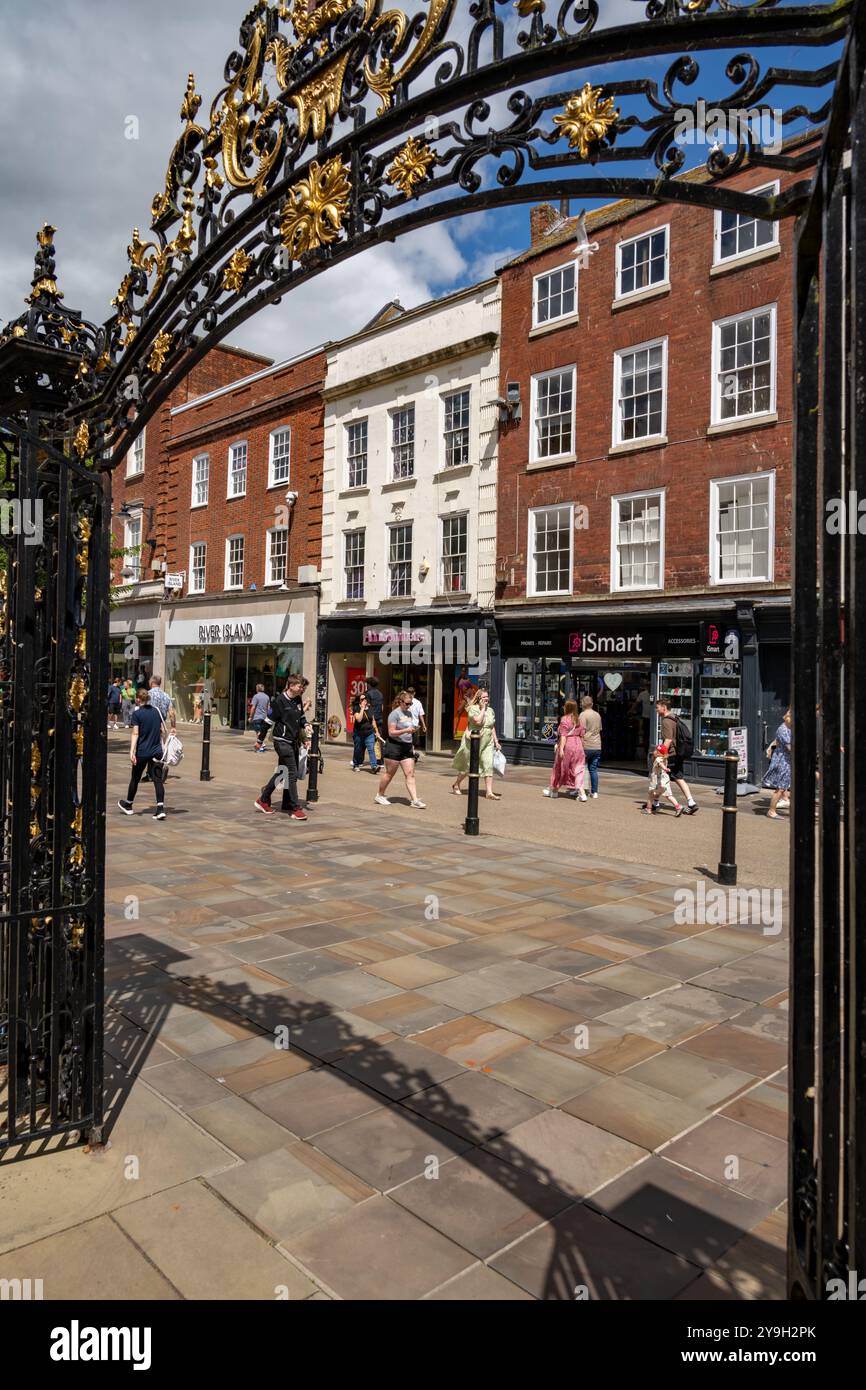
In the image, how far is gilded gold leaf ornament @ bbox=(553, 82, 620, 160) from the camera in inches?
83.7

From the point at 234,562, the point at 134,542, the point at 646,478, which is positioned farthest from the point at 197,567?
the point at 646,478

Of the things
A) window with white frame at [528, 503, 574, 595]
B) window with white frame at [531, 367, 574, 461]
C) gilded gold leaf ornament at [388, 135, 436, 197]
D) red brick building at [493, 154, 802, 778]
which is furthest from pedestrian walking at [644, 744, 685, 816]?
gilded gold leaf ornament at [388, 135, 436, 197]

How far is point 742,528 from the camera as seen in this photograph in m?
16.2

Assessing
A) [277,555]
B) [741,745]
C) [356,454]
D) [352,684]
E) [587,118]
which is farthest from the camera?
[277,555]

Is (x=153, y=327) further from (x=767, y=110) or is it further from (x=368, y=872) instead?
(x=368, y=872)

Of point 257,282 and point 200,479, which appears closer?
point 257,282

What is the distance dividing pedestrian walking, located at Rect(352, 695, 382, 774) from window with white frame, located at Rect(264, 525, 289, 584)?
1063cm

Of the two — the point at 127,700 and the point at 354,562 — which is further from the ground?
the point at 354,562

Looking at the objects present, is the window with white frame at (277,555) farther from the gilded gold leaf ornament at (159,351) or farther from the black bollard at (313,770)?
the gilded gold leaf ornament at (159,351)

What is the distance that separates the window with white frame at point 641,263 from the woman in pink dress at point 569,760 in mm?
9668

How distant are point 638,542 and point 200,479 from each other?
61.6ft

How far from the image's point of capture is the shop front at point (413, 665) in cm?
2097

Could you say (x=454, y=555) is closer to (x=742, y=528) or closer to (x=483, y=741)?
(x=742, y=528)
